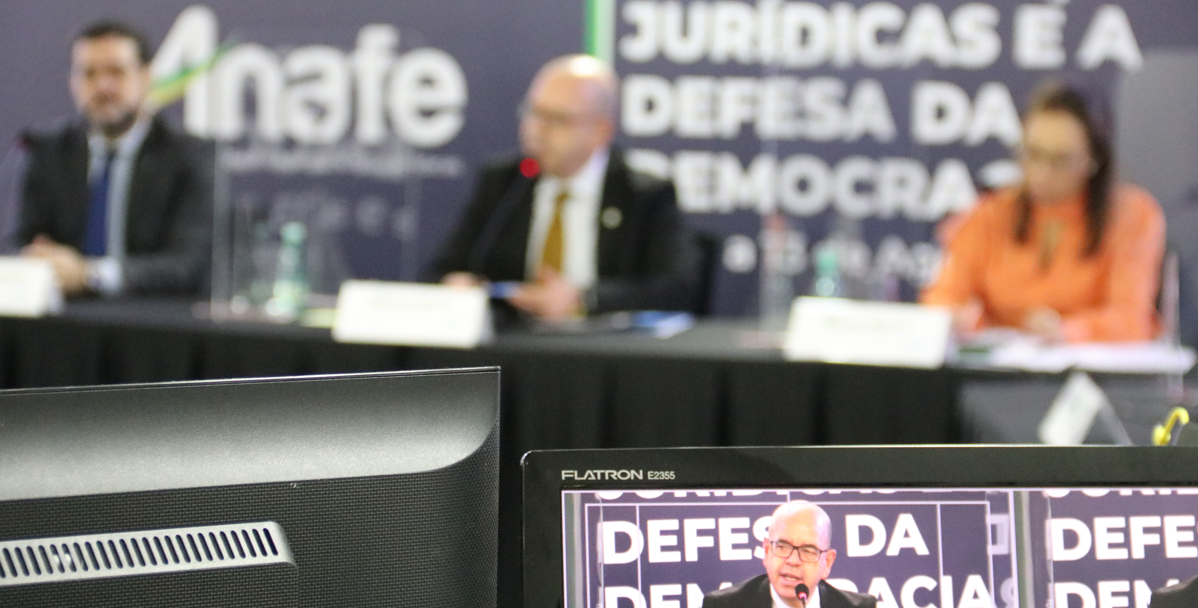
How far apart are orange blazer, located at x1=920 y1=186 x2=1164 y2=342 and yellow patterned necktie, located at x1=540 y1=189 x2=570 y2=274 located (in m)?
0.95

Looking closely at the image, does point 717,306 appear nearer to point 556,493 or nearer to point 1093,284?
point 1093,284

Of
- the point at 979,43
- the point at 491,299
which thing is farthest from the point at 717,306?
the point at 491,299

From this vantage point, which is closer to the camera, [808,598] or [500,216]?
[808,598]

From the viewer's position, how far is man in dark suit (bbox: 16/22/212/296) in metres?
3.27

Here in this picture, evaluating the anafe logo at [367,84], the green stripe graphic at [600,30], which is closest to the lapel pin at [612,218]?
the anafe logo at [367,84]

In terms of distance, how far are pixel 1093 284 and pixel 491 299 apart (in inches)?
54.9

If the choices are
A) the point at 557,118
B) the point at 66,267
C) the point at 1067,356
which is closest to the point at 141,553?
the point at 1067,356

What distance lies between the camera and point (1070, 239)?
2.82 m

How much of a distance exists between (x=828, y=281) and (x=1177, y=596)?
1.99m

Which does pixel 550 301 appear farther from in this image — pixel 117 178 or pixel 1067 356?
pixel 117 178

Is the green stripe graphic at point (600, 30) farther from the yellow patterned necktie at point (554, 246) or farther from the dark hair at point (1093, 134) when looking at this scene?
the dark hair at point (1093, 134)

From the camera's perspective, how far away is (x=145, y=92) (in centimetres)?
347

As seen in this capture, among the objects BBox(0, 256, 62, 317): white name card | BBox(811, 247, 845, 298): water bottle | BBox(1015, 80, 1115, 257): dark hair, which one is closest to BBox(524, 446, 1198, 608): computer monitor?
BBox(811, 247, 845, 298): water bottle

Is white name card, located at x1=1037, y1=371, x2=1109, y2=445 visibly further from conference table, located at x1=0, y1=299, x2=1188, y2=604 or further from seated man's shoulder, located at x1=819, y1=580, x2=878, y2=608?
conference table, located at x1=0, y1=299, x2=1188, y2=604
